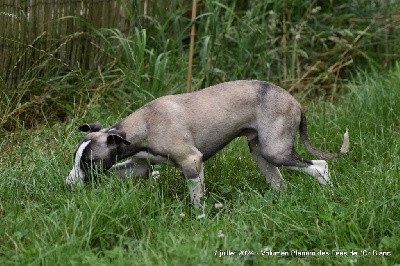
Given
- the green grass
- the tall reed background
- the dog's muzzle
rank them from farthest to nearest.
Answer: the tall reed background, the dog's muzzle, the green grass

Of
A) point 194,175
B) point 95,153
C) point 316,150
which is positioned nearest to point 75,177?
point 95,153

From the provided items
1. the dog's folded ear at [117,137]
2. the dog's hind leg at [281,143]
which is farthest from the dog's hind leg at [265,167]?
the dog's folded ear at [117,137]

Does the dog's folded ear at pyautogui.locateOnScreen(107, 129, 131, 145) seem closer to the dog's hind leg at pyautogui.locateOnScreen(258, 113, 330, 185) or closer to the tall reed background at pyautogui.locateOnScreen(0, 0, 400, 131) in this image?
the dog's hind leg at pyautogui.locateOnScreen(258, 113, 330, 185)

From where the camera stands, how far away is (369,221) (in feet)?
17.4

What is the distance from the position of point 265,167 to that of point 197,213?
3.45 feet

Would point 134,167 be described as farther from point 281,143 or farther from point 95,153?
point 281,143

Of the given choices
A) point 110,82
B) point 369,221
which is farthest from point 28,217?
point 110,82

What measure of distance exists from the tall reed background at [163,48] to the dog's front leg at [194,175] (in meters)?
1.94

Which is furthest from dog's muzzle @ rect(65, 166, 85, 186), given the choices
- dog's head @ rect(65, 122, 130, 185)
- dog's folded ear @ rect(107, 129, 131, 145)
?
dog's folded ear @ rect(107, 129, 131, 145)

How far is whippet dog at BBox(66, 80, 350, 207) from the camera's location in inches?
243

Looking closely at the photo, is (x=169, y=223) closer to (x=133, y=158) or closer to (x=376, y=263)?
(x=133, y=158)

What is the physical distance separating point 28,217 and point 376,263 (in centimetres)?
217

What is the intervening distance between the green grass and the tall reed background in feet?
3.87

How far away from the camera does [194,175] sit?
6.16m
